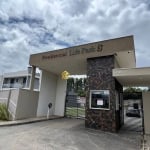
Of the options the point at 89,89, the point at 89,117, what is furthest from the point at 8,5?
the point at 89,117

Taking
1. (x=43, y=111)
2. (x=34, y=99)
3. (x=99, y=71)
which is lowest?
(x=43, y=111)

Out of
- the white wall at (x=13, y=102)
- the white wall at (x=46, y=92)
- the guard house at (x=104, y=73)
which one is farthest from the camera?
the white wall at (x=46, y=92)

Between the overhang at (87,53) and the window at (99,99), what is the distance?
210cm

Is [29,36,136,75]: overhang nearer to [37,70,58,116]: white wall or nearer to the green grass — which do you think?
[37,70,58,116]: white wall

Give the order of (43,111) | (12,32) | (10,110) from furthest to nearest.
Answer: (43,111)
(12,32)
(10,110)

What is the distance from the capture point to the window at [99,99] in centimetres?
785

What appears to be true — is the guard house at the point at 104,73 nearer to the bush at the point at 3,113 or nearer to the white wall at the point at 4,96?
the white wall at the point at 4,96

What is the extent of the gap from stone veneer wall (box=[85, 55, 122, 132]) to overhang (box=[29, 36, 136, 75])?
0.44 meters

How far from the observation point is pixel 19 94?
986 cm

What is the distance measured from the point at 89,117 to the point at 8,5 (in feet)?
23.7

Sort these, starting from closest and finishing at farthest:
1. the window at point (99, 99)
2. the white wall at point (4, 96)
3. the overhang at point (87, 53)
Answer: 1. the overhang at point (87, 53)
2. the window at point (99, 99)
3. the white wall at point (4, 96)

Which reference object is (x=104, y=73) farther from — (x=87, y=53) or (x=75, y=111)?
(x=75, y=111)

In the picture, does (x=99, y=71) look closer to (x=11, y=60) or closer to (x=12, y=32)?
(x=12, y=32)

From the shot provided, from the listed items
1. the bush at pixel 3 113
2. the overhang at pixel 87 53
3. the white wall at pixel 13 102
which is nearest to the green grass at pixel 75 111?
the overhang at pixel 87 53
